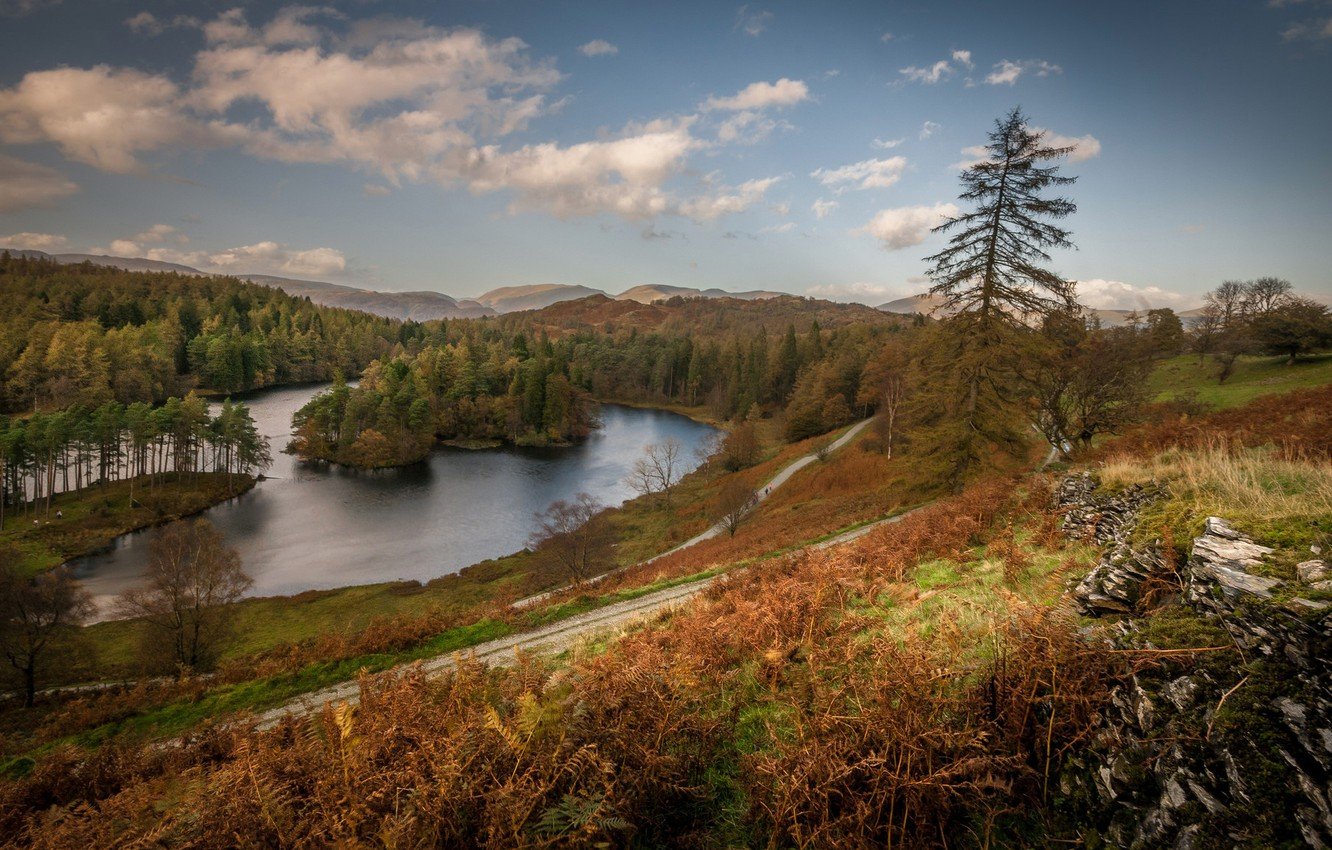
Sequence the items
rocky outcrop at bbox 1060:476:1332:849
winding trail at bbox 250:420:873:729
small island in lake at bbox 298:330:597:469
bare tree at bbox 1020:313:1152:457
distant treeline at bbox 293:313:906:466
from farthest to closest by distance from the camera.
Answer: small island in lake at bbox 298:330:597:469 < distant treeline at bbox 293:313:906:466 < bare tree at bbox 1020:313:1152:457 < winding trail at bbox 250:420:873:729 < rocky outcrop at bbox 1060:476:1332:849

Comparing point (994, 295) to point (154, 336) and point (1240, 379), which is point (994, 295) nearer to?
point (1240, 379)

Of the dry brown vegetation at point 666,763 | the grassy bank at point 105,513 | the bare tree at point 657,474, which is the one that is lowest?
the grassy bank at point 105,513

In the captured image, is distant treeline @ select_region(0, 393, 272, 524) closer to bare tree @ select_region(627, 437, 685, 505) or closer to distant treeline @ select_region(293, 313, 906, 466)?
distant treeline @ select_region(293, 313, 906, 466)

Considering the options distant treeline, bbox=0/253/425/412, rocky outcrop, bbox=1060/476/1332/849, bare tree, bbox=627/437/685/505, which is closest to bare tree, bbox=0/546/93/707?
rocky outcrop, bbox=1060/476/1332/849

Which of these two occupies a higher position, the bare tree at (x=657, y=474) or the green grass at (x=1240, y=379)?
the green grass at (x=1240, y=379)

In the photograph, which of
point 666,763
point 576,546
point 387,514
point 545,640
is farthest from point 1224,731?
point 387,514

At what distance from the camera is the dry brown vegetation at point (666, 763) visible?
2986mm

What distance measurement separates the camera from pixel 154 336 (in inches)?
3696

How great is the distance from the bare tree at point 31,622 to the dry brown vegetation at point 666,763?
20137 millimetres

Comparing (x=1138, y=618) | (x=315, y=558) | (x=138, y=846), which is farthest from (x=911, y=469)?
(x=315, y=558)

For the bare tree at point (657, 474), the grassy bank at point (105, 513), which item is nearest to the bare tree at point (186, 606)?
the grassy bank at point (105, 513)

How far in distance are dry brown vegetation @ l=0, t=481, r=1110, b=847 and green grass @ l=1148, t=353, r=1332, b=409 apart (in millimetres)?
23012

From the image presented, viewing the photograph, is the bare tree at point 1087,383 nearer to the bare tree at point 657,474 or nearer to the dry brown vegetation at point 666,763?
the dry brown vegetation at point 666,763

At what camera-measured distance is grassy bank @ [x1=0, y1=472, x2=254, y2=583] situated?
3719 centimetres
